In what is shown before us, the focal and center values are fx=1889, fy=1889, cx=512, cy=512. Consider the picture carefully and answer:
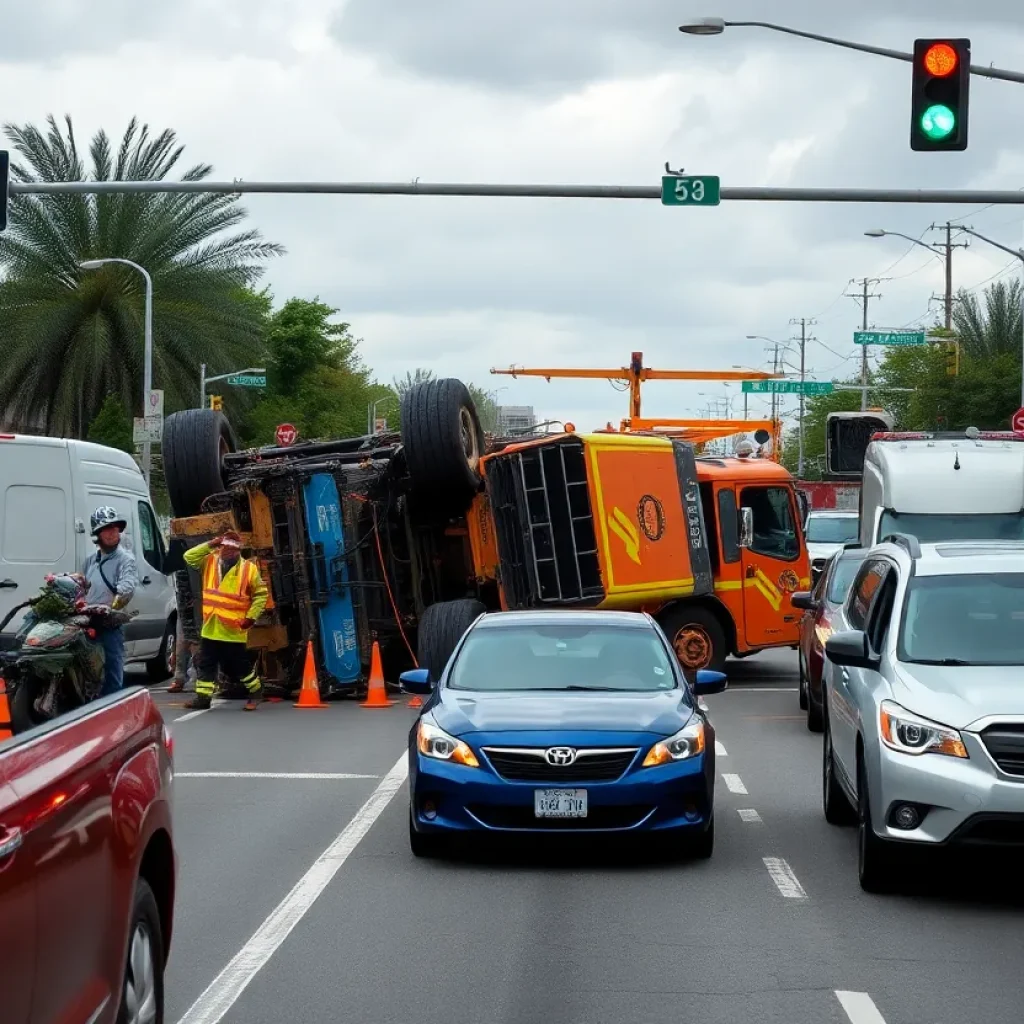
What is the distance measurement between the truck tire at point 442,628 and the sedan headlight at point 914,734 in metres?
10.1

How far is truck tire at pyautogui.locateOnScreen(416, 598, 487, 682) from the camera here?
19.2 meters

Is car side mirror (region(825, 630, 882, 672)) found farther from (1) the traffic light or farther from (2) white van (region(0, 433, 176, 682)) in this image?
(2) white van (region(0, 433, 176, 682))

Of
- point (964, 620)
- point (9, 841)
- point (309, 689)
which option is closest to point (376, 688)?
point (309, 689)

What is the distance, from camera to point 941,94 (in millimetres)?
15484

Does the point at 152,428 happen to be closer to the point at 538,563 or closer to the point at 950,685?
the point at 538,563

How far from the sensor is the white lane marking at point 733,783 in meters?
13.3

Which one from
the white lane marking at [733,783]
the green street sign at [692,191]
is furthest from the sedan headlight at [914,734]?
the green street sign at [692,191]

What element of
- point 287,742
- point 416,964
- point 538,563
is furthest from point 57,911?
point 538,563

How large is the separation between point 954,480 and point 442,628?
566cm

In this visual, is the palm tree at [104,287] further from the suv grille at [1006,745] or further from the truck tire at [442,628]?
the suv grille at [1006,745]

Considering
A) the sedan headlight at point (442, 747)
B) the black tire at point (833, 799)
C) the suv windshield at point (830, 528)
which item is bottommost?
the suv windshield at point (830, 528)

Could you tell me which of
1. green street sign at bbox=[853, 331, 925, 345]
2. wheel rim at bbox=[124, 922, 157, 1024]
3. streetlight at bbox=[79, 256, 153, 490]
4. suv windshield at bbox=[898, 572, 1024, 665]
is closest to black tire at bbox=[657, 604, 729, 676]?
suv windshield at bbox=[898, 572, 1024, 665]

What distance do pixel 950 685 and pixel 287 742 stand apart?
8385 mm

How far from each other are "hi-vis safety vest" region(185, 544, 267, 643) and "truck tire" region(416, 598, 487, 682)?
169cm
